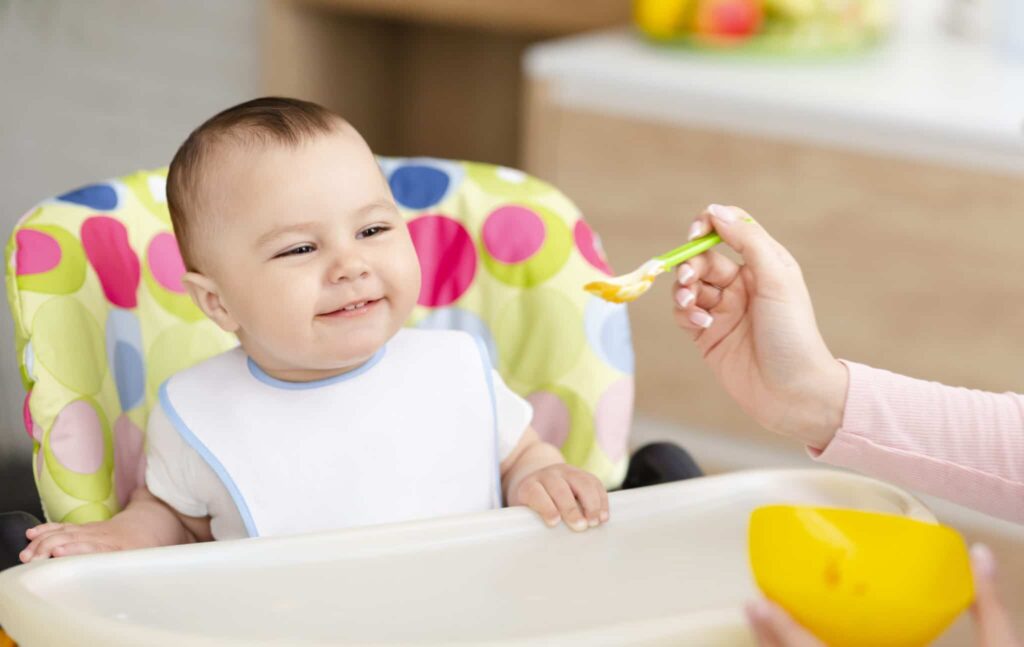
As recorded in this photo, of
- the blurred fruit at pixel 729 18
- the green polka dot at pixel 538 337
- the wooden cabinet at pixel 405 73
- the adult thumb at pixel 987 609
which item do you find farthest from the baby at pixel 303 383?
the wooden cabinet at pixel 405 73

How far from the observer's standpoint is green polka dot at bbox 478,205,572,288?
111 centimetres

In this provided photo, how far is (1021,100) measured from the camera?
5.66ft

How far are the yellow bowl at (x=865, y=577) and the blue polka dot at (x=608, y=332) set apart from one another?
0.43 metres

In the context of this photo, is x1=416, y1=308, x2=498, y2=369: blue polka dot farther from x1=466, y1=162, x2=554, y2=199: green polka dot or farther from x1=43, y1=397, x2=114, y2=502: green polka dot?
x1=43, y1=397, x2=114, y2=502: green polka dot

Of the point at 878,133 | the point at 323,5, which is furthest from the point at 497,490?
the point at 323,5

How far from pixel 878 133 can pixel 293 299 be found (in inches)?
41.5

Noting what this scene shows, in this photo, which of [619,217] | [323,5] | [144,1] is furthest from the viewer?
[144,1]

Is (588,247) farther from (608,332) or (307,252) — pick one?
(307,252)

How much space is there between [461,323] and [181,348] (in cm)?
24

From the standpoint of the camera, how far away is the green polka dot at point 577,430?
1.09 metres

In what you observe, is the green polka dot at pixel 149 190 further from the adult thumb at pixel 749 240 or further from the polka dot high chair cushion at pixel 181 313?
the adult thumb at pixel 749 240

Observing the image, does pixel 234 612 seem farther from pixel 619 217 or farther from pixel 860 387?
pixel 619 217

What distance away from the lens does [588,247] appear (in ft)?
3.73

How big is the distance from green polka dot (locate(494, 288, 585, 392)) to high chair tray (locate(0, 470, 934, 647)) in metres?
0.28
